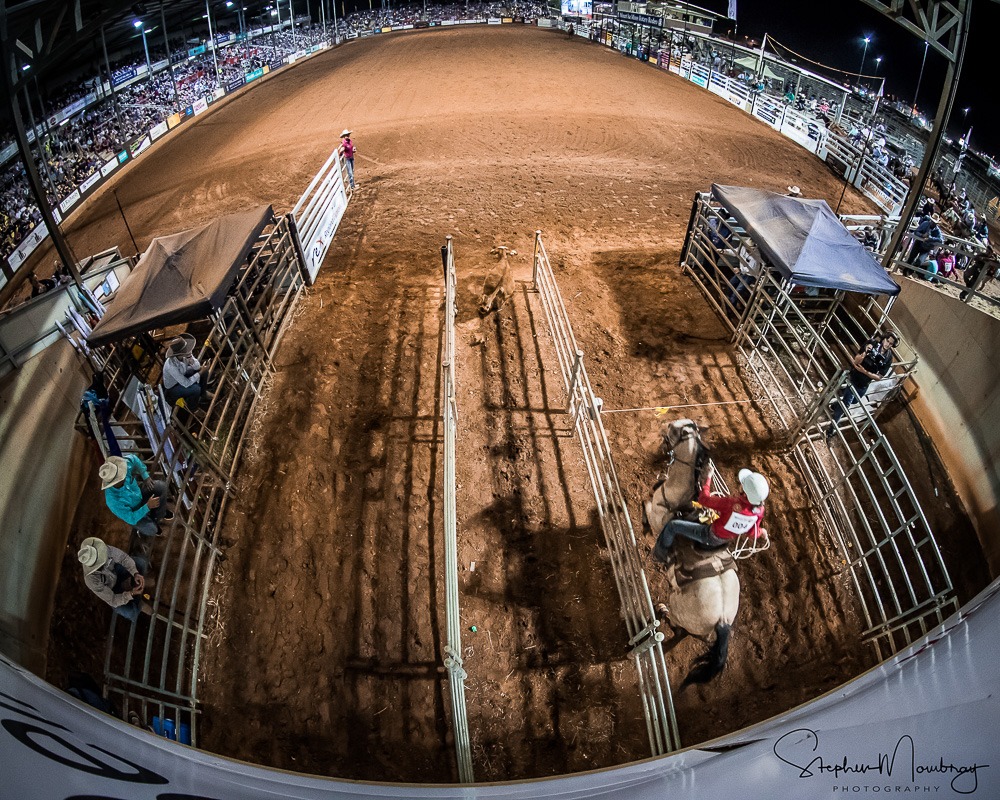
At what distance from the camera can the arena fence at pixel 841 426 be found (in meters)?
5.09

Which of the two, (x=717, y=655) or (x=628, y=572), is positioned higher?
(x=628, y=572)

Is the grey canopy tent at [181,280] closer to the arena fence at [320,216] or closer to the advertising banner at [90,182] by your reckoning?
the arena fence at [320,216]

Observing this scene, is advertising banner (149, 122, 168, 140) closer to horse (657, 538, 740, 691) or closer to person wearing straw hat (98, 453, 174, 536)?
person wearing straw hat (98, 453, 174, 536)

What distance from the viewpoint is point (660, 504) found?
5094 mm

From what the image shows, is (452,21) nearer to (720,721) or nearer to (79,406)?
(79,406)

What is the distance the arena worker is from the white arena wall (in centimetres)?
130

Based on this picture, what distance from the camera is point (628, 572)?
504 cm

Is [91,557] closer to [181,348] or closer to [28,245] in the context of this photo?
[181,348]

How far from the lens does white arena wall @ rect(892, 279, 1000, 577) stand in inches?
264

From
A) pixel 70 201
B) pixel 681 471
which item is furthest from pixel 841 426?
pixel 70 201

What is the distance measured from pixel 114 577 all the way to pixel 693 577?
515 cm

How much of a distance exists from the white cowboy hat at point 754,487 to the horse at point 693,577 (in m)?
0.62

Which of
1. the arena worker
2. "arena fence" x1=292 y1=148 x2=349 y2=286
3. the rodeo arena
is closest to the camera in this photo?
the rodeo arena
